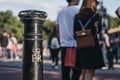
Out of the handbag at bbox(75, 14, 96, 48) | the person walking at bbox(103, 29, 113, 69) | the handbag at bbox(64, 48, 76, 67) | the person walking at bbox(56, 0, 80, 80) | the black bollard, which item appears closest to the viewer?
the black bollard

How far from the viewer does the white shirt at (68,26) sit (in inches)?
310

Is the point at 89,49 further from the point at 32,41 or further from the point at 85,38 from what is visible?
the point at 32,41

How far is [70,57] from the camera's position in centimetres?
770

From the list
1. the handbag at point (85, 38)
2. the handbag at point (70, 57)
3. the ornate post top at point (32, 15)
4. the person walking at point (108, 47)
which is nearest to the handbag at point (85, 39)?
the handbag at point (85, 38)

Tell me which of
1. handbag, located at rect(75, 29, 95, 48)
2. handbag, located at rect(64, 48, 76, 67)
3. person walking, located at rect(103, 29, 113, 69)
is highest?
handbag, located at rect(75, 29, 95, 48)

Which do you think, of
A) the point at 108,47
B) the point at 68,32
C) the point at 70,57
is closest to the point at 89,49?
the point at 70,57

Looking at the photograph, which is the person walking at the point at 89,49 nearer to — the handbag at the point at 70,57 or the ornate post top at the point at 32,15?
the handbag at the point at 70,57

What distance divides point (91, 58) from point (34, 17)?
1.97 meters

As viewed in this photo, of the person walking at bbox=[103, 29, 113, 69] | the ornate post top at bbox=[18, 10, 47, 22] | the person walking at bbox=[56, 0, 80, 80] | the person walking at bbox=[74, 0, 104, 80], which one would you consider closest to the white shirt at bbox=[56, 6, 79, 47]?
the person walking at bbox=[56, 0, 80, 80]

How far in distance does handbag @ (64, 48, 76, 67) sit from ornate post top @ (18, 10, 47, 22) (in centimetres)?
190

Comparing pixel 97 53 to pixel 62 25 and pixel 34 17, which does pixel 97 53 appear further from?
pixel 34 17

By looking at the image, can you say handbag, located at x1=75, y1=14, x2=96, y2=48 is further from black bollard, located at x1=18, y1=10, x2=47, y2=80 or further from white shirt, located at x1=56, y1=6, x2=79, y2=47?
black bollard, located at x1=18, y1=10, x2=47, y2=80

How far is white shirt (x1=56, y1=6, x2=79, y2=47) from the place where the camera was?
787 centimetres

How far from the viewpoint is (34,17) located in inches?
228
